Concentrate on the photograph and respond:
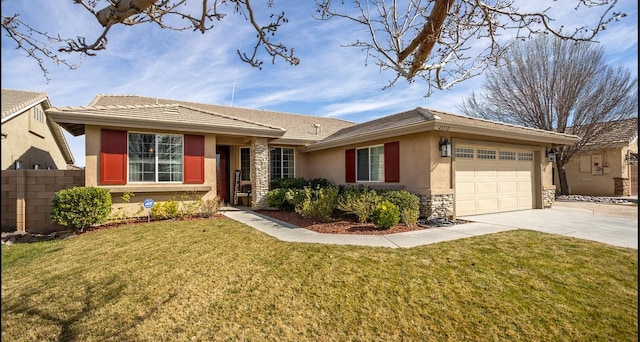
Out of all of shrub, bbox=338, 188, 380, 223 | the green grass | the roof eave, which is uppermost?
the roof eave

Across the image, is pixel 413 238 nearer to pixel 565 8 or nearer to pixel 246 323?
pixel 246 323

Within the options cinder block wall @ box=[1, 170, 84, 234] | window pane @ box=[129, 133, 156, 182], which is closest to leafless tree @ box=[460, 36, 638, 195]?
window pane @ box=[129, 133, 156, 182]

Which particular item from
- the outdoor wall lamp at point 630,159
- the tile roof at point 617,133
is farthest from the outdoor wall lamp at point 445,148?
the outdoor wall lamp at point 630,159

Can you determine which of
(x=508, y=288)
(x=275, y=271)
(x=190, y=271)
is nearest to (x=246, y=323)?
(x=275, y=271)

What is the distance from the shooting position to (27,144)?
12.8 meters

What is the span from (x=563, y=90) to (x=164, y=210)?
21089mm

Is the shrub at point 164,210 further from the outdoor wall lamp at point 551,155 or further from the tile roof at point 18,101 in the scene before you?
the outdoor wall lamp at point 551,155

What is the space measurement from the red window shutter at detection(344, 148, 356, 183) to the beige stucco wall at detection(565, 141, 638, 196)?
598 inches

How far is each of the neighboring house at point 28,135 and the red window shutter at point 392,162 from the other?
11.0 metres

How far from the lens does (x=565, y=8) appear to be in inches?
141

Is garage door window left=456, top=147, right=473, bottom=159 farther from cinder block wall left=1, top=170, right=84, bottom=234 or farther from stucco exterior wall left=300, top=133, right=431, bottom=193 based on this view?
cinder block wall left=1, top=170, right=84, bottom=234

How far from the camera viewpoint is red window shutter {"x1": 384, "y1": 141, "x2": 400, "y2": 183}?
1020 cm

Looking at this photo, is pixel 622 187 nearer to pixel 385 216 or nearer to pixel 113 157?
pixel 385 216

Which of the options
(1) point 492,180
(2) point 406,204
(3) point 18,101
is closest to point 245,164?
(2) point 406,204
